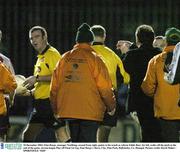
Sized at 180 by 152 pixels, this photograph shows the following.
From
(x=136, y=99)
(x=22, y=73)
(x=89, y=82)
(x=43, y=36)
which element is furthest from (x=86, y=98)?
(x=22, y=73)

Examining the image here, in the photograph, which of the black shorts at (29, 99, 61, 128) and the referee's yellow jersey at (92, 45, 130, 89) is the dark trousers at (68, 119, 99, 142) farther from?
the referee's yellow jersey at (92, 45, 130, 89)

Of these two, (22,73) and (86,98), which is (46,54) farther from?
(22,73)

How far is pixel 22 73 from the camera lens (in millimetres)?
11602

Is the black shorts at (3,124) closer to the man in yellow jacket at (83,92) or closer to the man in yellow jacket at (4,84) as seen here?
the man in yellow jacket at (4,84)

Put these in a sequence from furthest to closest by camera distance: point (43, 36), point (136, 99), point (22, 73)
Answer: point (22, 73)
point (43, 36)
point (136, 99)

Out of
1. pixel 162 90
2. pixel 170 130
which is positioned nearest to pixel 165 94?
pixel 162 90

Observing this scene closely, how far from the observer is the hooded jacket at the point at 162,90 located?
8094mm

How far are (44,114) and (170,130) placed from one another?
1.62 meters

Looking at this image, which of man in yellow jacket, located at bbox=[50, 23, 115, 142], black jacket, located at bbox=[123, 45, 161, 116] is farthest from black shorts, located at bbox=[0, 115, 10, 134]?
black jacket, located at bbox=[123, 45, 161, 116]

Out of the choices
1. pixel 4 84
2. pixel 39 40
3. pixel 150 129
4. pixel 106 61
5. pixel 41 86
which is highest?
pixel 39 40

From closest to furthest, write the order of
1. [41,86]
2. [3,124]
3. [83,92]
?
[83,92], [3,124], [41,86]

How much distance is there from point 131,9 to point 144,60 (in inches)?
125

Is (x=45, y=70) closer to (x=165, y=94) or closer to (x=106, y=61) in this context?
(x=106, y=61)

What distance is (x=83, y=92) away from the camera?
811 centimetres
